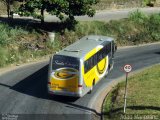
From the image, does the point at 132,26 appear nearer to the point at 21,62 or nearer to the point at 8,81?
the point at 21,62

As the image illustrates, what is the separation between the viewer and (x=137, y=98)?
28484 mm

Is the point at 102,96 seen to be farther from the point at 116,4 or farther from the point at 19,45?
the point at 116,4

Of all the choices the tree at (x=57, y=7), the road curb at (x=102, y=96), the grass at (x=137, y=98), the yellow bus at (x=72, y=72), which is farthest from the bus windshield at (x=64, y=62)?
the tree at (x=57, y=7)

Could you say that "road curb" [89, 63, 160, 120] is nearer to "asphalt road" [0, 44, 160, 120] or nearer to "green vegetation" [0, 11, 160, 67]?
"asphalt road" [0, 44, 160, 120]

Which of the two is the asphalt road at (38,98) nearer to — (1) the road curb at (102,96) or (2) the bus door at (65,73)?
(1) the road curb at (102,96)

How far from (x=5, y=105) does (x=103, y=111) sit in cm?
673

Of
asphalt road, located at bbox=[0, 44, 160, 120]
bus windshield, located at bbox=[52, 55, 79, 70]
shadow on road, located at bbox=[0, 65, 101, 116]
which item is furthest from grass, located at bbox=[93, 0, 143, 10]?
bus windshield, located at bbox=[52, 55, 79, 70]

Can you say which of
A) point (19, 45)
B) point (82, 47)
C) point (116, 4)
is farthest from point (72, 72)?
point (116, 4)

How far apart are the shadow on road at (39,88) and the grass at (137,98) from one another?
1.47 metres

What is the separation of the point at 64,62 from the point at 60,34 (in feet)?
56.2

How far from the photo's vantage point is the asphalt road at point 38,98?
2700 cm

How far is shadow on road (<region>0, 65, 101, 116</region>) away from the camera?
2885cm

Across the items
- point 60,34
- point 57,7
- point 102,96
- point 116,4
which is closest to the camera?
point 102,96

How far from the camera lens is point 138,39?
50.3 meters
